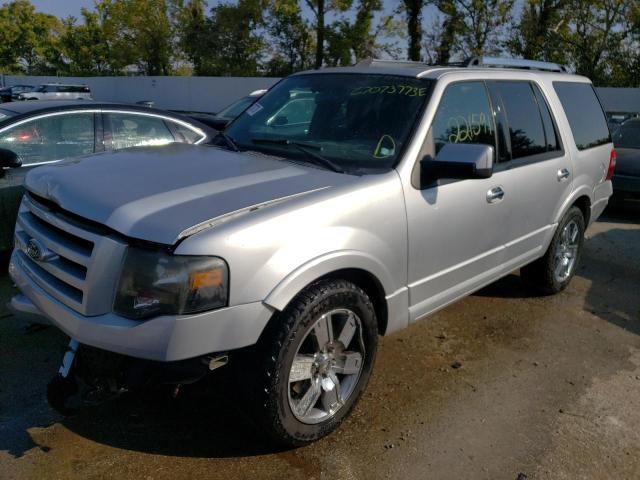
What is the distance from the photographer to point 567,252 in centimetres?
532

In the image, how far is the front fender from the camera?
102 inches

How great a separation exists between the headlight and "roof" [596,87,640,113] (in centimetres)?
2411

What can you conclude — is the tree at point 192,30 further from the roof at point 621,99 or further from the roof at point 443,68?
the roof at point 443,68

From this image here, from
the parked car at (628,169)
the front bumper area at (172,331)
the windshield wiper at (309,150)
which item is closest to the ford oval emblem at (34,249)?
the front bumper area at (172,331)

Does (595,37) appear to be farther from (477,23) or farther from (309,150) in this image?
(309,150)

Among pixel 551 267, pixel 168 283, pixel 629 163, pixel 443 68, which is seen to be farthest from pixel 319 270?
pixel 629 163

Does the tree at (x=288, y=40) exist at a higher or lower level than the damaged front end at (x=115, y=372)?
higher

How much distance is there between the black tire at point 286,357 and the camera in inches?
104

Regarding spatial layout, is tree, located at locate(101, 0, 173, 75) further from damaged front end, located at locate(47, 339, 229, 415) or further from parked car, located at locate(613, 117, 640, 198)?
damaged front end, located at locate(47, 339, 229, 415)

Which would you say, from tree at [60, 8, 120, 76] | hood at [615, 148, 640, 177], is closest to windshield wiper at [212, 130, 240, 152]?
hood at [615, 148, 640, 177]

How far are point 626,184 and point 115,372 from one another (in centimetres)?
818

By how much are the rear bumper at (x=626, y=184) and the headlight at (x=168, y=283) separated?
7856 millimetres

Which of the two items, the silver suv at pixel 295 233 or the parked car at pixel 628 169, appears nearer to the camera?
the silver suv at pixel 295 233

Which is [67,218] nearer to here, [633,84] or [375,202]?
[375,202]
